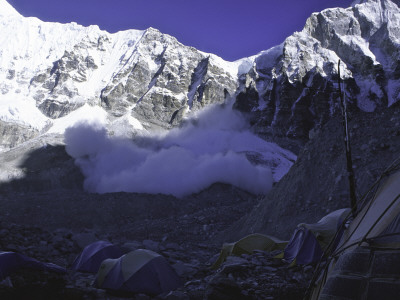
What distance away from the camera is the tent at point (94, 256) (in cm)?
1438

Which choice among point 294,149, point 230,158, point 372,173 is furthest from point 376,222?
point 294,149

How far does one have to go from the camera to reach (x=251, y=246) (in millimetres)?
15992

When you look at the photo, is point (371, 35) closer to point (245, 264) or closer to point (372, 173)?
point (372, 173)

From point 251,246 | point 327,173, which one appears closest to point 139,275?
point 251,246

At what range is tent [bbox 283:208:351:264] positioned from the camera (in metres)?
11.8

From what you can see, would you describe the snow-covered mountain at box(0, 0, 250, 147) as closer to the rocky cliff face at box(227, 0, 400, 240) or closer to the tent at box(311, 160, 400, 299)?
the rocky cliff face at box(227, 0, 400, 240)

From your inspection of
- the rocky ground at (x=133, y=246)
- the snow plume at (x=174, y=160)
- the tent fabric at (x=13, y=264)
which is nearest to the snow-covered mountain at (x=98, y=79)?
the snow plume at (x=174, y=160)

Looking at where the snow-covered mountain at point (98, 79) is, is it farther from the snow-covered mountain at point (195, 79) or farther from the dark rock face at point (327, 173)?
the dark rock face at point (327, 173)

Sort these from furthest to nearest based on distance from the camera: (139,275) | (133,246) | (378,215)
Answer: (133,246)
(139,275)
(378,215)

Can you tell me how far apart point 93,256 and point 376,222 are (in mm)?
12294

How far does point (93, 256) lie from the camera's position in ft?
48.2

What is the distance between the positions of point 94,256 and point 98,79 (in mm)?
153944

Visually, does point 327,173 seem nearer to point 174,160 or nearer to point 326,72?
point 174,160

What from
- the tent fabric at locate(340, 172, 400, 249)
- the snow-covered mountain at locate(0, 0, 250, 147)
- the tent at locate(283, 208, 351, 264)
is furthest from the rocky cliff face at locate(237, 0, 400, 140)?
the tent fabric at locate(340, 172, 400, 249)
